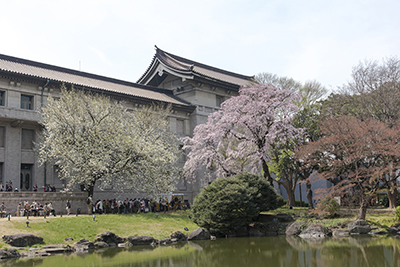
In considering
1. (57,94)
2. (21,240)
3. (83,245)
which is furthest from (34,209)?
(57,94)

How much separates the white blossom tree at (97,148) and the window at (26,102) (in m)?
1.83

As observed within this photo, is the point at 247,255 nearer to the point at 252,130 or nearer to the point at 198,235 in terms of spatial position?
the point at 198,235

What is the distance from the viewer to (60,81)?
33.4 meters

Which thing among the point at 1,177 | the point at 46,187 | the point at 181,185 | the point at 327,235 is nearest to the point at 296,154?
the point at 327,235

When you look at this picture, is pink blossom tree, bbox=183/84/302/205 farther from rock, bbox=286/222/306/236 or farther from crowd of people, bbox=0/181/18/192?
crowd of people, bbox=0/181/18/192

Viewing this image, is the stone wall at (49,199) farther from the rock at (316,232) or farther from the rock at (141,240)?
the rock at (316,232)

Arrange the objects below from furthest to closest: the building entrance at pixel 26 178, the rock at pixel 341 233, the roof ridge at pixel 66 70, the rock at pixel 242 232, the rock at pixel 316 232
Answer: the roof ridge at pixel 66 70 → the building entrance at pixel 26 178 → the rock at pixel 242 232 → the rock at pixel 316 232 → the rock at pixel 341 233

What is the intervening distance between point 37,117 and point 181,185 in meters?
16.5

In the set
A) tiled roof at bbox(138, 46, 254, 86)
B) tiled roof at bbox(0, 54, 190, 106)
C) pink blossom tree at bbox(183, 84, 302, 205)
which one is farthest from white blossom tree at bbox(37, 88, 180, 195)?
tiled roof at bbox(138, 46, 254, 86)

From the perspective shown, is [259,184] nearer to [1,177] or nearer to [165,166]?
[165,166]

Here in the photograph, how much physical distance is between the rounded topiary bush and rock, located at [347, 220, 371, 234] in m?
A: 5.68

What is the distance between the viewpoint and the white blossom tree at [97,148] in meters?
28.7

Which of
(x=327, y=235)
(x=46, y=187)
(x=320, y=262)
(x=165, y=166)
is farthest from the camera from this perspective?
(x=165, y=166)

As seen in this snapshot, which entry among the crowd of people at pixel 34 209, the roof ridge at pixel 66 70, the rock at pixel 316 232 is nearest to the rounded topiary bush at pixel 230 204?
the rock at pixel 316 232
